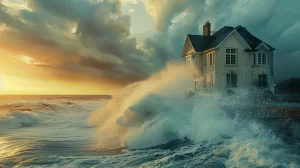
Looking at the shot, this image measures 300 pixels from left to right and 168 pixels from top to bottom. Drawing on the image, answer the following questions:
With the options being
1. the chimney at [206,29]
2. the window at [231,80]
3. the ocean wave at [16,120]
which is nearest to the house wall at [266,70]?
the window at [231,80]

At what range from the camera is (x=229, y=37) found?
2439cm

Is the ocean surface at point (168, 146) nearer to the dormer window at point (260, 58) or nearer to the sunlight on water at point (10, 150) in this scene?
the sunlight on water at point (10, 150)

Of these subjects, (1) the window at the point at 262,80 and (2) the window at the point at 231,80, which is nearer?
(2) the window at the point at 231,80

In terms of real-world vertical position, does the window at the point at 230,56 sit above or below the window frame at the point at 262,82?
above

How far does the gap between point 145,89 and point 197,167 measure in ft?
41.3

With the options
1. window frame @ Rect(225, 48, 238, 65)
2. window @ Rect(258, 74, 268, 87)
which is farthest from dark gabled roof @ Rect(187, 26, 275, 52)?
window @ Rect(258, 74, 268, 87)

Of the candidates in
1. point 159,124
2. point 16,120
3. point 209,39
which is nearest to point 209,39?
point 209,39

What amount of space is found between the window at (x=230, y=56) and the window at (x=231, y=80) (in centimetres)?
131

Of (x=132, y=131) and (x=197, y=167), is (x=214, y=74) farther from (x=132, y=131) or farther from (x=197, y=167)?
(x=197, y=167)

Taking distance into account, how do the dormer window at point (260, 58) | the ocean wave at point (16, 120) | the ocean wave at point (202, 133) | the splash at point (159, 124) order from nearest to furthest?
the ocean wave at point (202, 133), the splash at point (159, 124), the ocean wave at point (16, 120), the dormer window at point (260, 58)

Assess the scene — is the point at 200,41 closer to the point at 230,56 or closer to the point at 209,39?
the point at 209,39

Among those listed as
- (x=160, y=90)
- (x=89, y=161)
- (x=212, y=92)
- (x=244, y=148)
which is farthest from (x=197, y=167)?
(x=212, y=92)

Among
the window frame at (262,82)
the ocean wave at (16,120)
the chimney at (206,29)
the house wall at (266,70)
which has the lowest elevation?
the ocean wave at (16,120)

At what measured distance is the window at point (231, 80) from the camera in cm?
2444
